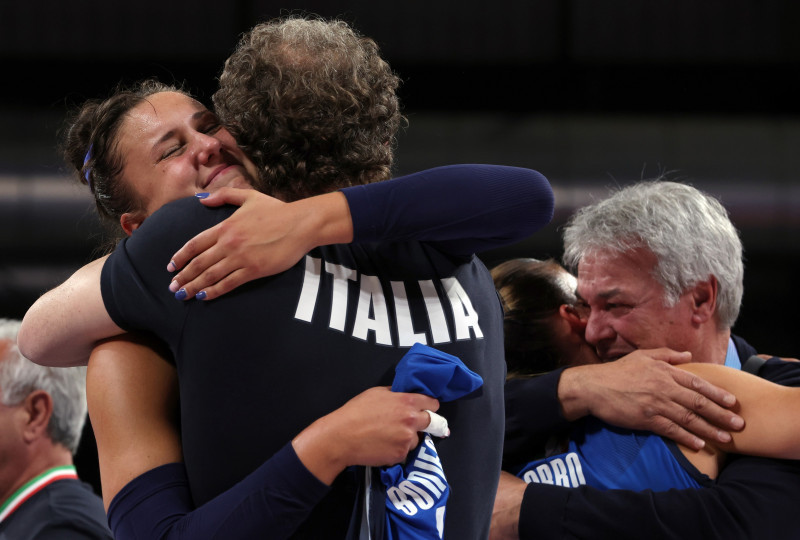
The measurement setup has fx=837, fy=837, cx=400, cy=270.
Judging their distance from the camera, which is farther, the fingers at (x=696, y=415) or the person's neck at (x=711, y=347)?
the person's neck at (x=711, y=347)

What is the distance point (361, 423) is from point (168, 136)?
24.6 inches

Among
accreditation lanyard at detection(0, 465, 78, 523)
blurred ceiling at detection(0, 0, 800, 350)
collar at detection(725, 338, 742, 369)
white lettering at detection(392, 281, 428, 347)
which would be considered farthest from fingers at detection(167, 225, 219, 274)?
blurred ceiling at detection(0, 0, 800, 350)

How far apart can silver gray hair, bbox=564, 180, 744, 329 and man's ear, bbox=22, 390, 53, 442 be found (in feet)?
5.90

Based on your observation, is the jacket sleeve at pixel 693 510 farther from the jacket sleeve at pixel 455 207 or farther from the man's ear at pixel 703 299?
the jacket sleeve at pixel 455 207

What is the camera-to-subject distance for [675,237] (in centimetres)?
167

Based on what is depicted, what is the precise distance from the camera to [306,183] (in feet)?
3.57

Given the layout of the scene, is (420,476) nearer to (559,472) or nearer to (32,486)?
(559,472)

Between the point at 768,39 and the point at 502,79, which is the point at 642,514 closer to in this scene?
the point at 502,79

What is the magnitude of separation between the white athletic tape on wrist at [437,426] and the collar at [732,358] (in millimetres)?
990

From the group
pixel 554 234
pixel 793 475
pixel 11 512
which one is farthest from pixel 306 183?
pixel 554 234

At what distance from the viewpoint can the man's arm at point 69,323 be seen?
3.27ft

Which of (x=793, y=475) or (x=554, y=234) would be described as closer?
(x=793, y=475)

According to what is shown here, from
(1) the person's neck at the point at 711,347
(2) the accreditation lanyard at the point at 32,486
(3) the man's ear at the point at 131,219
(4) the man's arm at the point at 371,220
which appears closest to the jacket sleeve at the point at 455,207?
(4) the man's arm at the point at 371,220

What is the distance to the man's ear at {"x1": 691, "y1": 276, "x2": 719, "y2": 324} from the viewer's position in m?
1.69
